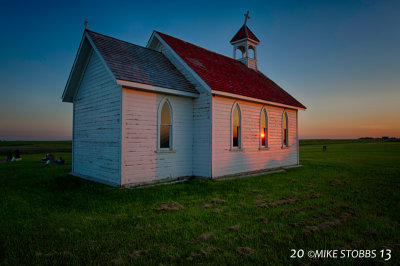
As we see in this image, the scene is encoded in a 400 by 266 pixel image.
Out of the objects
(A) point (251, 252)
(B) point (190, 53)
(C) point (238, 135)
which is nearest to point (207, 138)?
(C) point (238, 135)

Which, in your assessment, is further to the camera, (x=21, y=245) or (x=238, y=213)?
(x=238, y=213)

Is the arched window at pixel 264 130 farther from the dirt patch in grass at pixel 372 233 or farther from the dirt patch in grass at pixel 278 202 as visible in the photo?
the dirt patch in grass at pixel 372 233

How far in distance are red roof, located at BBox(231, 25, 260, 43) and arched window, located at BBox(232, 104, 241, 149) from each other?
9.70 m

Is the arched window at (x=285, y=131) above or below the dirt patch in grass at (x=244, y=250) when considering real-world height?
above

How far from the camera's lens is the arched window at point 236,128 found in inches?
515

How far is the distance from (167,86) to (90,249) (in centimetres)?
789

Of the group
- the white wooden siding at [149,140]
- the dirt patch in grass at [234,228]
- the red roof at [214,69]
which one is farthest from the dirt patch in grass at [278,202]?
the red roof at [214,69]

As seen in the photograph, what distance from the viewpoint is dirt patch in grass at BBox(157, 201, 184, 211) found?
6.84 metres

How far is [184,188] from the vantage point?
9781mm

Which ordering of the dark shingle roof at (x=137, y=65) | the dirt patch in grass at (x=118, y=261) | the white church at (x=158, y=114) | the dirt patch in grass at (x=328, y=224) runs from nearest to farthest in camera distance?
the dirt patch in grass at (x=118, y=261) < the dirt patch in grass at (x=328, y=224) < the white church at (x=158, y=114) < the dark shingle roof at (x=137, y=65)

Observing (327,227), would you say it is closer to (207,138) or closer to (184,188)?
(184,188)

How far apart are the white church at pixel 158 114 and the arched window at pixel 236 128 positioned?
0.18 ft

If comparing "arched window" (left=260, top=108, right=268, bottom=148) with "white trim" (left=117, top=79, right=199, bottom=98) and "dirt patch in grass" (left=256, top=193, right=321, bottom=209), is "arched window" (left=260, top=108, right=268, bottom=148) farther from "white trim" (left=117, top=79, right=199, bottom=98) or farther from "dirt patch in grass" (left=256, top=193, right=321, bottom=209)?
"dirt patch in grass" (left=256, top=193, right=321, bottom=209)

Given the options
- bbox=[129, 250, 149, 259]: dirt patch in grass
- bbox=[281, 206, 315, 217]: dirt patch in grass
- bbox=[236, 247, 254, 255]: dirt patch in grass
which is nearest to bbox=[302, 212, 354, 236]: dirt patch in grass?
bbox=[281, 206, 315, 217]: dirt patch in grass
